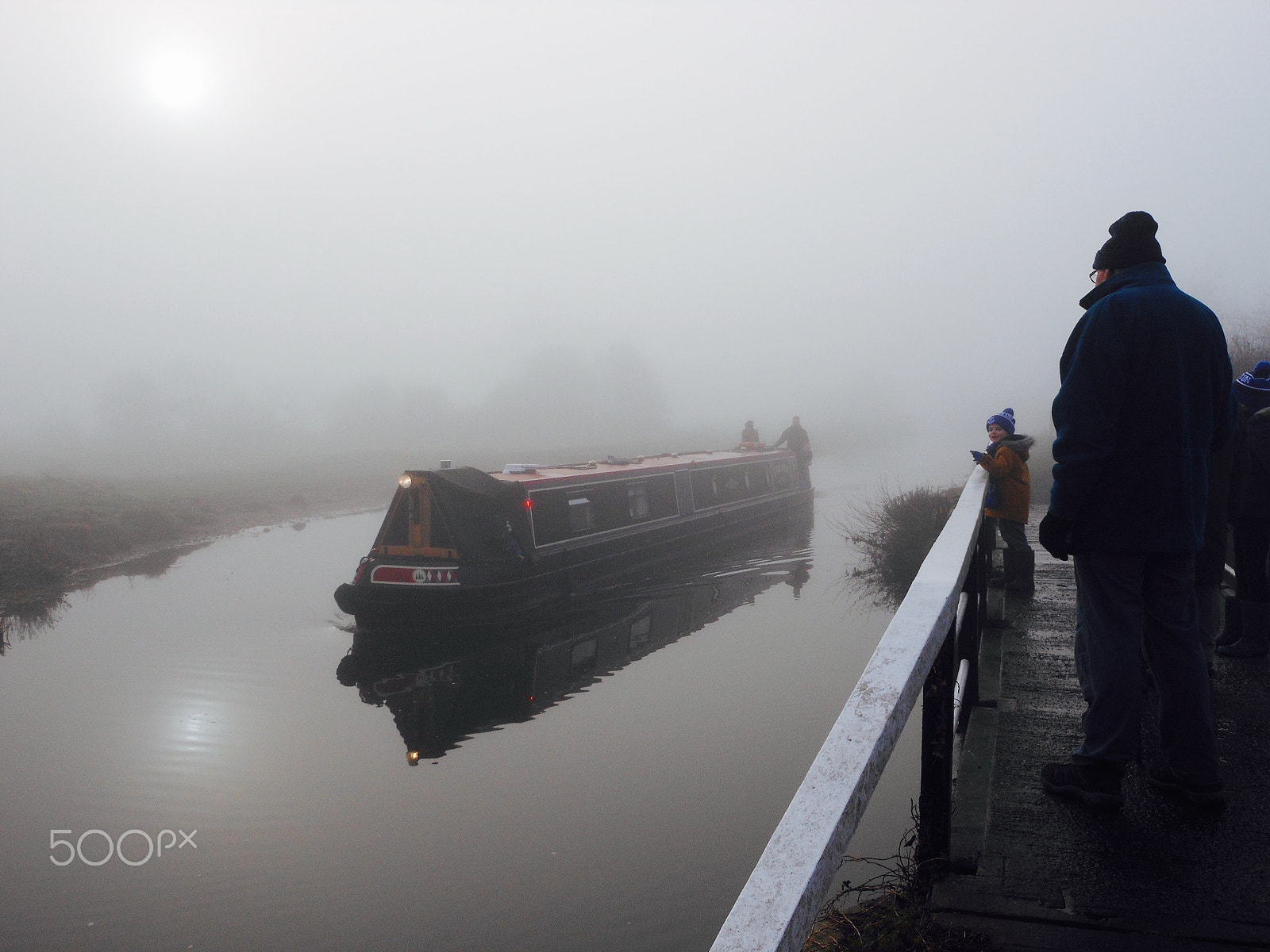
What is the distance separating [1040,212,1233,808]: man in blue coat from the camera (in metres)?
2.41

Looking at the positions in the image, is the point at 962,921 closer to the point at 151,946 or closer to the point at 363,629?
the point at 151,946

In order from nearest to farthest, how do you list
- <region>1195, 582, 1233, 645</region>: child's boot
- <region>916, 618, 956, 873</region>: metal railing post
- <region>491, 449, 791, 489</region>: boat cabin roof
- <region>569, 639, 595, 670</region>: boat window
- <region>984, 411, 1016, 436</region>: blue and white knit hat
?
<region>916, 618, 956, 873</region>: metal railing post < <region>1195, 582, 1233, 645</region>: child's boot < <region>984, 411, 1016, 436</region>: blue and white knit hat < <region>569, 639, 595, 670</region>: boat window < <region>491, 449, 791, 489</region>: boat cabin roof

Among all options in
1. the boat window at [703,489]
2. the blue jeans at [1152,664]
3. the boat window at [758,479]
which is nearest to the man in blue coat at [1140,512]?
the blue jeans at [1152,664]

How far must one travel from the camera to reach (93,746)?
7.00 metres

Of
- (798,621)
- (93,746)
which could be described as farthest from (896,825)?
(93,746)

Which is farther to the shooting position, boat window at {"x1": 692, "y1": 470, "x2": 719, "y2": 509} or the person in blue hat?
boat window at {"x1": 692, "y1": 470, "x2": 719, "y2": 509}

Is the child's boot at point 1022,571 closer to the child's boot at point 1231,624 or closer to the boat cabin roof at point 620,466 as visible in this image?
the child's boot at point 1231,624

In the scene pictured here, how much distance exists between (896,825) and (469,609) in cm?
597

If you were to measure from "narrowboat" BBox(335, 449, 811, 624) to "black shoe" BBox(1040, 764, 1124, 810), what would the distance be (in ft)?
26.0

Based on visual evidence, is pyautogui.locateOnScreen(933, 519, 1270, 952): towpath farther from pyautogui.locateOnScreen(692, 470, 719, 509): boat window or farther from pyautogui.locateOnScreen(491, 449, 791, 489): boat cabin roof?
pyautogui.locateOnScreen(692, 470, 719, 509): boat window

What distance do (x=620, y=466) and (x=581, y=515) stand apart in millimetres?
1990

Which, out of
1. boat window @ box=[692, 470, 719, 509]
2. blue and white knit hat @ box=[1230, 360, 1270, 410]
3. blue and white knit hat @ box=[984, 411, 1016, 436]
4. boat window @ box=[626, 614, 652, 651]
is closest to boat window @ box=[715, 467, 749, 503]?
boat window @ box=[692, 470, 719, 509]

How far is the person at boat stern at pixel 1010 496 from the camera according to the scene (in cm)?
506

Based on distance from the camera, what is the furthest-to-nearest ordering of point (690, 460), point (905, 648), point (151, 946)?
1. point (690, 460)
2. point (151, 946)
3. point (905, 648)
